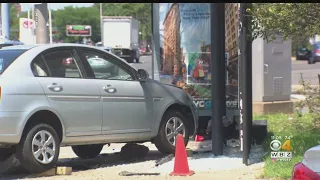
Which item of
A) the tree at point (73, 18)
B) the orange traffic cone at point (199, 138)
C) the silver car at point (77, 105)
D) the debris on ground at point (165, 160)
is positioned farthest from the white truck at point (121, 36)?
the tree at point (73, 18)

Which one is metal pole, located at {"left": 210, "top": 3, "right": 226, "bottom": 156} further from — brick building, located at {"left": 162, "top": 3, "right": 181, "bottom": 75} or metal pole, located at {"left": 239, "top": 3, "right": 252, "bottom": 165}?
brick building, located at {"left": 162, "top": 3, "right": 181, "bottom": 75}

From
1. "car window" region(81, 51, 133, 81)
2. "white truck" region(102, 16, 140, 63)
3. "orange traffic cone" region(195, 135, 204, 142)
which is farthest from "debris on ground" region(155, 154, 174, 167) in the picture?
"white truck" region(102, 16, 140, 63)

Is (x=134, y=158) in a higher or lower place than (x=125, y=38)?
lower

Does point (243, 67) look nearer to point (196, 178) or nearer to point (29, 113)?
point (196, 178)

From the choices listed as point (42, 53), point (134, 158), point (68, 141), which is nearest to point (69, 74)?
point (42, 53)

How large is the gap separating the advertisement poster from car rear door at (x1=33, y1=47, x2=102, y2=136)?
9.91 ft

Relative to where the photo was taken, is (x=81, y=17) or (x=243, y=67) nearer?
(x=243, y=67)

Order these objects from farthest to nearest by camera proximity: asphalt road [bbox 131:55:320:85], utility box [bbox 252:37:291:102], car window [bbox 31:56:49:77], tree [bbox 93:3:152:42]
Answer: tree [bbox 93:3:152:42], asphalt road [bbox 131:55:320:85], utility box [bbox 252:37:291:102], car window [bbox 31:56:49:77]

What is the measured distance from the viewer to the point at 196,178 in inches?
276

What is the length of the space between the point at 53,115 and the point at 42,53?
0.91 m

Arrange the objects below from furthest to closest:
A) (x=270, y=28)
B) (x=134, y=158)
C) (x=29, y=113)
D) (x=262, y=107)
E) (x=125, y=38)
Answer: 1. (x=125, y=38)
2. (x=262, y=107)
3. (x=134, y=158)
4. (x=270, y=28)
5. (x=29, y=113)

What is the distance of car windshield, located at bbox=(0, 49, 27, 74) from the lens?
7.14 meters

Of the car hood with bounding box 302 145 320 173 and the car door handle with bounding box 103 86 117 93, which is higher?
the car door handle with bounding box 103 86 117 93

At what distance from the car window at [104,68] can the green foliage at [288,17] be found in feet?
7.52
